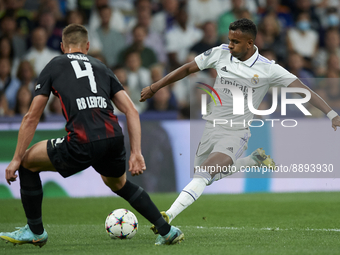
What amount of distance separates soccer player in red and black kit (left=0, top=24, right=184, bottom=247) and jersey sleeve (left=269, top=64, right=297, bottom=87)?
6.65ft

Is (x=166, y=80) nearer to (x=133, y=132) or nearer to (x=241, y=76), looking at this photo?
(x=241, y=76)

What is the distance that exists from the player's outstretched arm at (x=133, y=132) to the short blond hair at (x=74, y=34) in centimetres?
59

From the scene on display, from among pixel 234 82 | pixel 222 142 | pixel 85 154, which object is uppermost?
pixel 234 82

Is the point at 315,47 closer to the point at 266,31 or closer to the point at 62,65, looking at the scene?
the point at 266,31

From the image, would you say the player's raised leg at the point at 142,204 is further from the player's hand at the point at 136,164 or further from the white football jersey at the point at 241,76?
the white football jersey at the point at 241,76

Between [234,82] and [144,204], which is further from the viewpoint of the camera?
[234,82]

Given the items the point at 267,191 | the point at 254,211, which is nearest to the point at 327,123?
the point at 267,191

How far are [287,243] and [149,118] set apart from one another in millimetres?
5604

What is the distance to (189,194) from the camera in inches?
209

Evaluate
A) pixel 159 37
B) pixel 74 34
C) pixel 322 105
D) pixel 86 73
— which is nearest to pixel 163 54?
pixel 159 37

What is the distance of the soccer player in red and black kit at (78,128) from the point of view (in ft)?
14.2

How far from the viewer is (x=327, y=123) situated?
9781 millimetres

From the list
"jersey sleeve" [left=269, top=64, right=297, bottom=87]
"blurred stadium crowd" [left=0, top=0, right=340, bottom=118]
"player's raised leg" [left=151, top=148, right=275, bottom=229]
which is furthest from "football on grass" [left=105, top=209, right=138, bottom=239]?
"blurred stadium crowd" [left=0, top=0, right=340, bottom=118]

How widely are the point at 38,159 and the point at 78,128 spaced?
0.45 m
